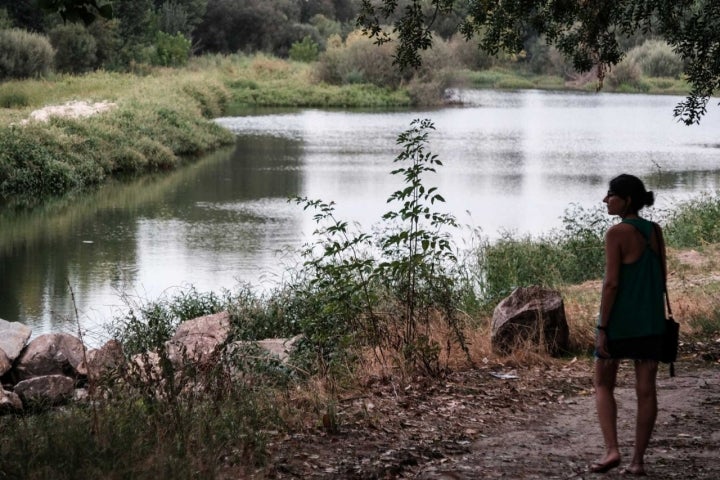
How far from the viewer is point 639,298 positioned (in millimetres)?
5184

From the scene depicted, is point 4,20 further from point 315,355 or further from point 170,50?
point 315,355

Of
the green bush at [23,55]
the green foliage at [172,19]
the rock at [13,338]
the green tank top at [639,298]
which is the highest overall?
the green foliage at [172,19]

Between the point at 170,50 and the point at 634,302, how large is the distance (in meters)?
63.6

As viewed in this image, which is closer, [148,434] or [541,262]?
[148,434]

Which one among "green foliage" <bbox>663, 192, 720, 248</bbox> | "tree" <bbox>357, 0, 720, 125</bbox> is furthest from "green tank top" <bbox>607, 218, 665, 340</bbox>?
"green foliage" <bbox>663, 192, 720, 248</bbox>

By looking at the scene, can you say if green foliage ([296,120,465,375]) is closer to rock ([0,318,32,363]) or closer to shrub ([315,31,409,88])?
rock ([0,318,32,363])

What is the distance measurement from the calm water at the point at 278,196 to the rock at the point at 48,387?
1424mm

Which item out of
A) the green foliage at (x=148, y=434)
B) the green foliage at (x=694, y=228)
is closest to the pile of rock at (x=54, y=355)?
the green foliage at (x=148, y=434)

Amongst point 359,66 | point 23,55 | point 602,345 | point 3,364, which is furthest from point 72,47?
point 602,345

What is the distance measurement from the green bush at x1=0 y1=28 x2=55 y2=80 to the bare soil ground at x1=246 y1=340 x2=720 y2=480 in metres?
41.8

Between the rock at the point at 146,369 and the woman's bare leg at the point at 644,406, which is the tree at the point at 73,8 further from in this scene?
the woman's bare leg at the point at 644,406

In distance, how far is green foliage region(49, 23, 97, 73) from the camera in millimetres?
52781

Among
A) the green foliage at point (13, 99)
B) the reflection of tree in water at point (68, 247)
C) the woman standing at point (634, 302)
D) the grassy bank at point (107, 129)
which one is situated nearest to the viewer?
the woman standing at point (634, 302)

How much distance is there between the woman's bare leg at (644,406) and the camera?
5.24 meters
